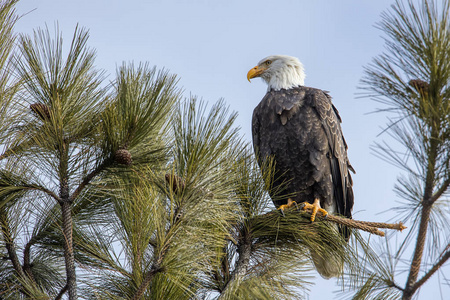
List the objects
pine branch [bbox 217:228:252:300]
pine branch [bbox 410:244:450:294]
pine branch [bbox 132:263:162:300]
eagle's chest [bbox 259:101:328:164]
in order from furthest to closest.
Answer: eagle's chest [bbox 259:101:328:164]
pine branch [bbox 217:228:252:300]
pine branch [bbox 132:263:162:300]
pine branch [bbox 410:244:450:294]

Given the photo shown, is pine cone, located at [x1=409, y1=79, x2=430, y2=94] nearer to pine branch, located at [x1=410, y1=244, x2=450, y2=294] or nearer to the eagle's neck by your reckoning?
pine branch, located at [x1=410, y1=244, x2=450, y2=294]

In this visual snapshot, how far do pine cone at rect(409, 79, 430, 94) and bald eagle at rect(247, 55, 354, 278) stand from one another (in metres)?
2.08

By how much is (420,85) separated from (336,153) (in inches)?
91.4

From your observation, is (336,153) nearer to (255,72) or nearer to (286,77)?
(286,77)

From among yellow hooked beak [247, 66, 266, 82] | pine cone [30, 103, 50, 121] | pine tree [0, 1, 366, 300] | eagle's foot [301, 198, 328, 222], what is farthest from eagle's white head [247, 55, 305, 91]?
pine cone [30, 103, 50, 121]

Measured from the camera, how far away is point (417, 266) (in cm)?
193

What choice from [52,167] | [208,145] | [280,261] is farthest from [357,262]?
[52,167]

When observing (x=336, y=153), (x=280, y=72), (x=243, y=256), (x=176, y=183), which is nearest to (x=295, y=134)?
(x=336, y=153)

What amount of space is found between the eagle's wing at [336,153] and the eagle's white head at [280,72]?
45 centimetres

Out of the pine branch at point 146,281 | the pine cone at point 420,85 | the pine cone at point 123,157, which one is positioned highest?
the pine cone at point 420,85

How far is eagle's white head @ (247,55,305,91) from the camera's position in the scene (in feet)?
15.7

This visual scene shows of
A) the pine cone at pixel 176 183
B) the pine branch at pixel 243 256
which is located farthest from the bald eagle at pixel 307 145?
the pine cone at pixel 176 183

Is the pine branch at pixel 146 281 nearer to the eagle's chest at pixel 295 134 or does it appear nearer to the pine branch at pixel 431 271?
the pine branch at pixel 431 271

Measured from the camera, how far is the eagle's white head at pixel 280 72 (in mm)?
4778
